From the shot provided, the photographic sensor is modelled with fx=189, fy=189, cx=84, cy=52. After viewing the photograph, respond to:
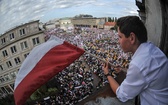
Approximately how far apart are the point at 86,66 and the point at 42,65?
746 inches

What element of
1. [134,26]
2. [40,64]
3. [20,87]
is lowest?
[20,87]

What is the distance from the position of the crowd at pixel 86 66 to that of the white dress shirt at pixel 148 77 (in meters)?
5.60

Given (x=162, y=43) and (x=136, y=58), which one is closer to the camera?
(x=136, y=58)

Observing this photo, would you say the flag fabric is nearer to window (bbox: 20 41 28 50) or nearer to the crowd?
the crowd

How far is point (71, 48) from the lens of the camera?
3.51 meters

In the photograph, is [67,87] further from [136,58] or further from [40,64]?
[136,58]

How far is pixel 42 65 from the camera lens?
130 inches

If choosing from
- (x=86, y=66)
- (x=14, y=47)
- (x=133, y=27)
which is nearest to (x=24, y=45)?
(x=14, y=47)

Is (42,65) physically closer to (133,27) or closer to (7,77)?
(133,27)

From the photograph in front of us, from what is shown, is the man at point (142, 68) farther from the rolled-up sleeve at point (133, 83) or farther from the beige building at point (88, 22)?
the beige building at point (88, 22)

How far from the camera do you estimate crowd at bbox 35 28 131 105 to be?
15414 mm

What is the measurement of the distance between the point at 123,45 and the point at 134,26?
22 cm

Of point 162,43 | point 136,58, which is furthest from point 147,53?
point 162,43

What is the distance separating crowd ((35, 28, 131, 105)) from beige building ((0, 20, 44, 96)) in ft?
7.44
